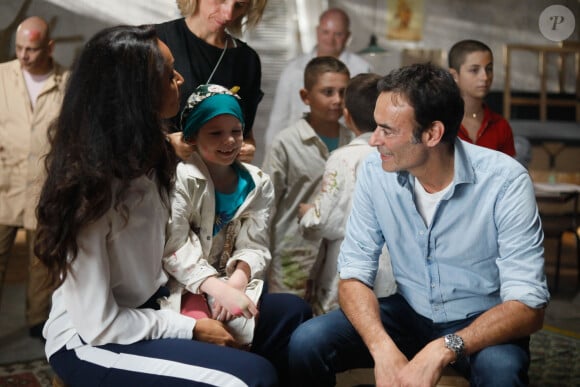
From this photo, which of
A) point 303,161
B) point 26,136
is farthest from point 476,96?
point 26,136

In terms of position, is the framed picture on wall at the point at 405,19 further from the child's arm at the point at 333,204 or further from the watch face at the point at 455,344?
the watch face at the point at 455,344

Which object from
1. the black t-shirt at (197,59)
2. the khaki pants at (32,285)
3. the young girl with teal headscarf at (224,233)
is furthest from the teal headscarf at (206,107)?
the khaki pants at (32,285)

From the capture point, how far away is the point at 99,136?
1.64 meters

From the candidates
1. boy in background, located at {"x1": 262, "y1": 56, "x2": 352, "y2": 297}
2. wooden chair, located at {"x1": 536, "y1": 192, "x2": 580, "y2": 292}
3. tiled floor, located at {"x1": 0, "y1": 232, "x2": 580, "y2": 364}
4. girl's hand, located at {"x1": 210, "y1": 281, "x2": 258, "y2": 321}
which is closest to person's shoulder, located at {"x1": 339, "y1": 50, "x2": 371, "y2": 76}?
boy in background, located at {"x1": 262, "y1": 56, "x2": 352, "y2": 297}

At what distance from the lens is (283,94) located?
4.05 metres

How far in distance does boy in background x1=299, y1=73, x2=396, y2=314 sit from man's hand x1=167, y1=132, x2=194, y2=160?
63cm

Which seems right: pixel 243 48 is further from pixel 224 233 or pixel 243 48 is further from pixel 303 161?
pixel 224 233

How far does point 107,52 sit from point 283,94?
7.99 ft

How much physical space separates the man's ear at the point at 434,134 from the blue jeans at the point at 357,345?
1.70ft

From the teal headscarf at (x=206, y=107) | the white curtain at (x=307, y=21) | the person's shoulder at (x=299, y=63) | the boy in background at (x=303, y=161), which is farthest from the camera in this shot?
the white curtain at (x=307, y=21)

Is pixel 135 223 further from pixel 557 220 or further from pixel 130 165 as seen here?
pixel 557 220

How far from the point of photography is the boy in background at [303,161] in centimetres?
310

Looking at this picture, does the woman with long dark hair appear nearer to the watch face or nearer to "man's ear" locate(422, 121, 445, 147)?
the watch face

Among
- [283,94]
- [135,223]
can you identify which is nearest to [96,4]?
[283,94]
